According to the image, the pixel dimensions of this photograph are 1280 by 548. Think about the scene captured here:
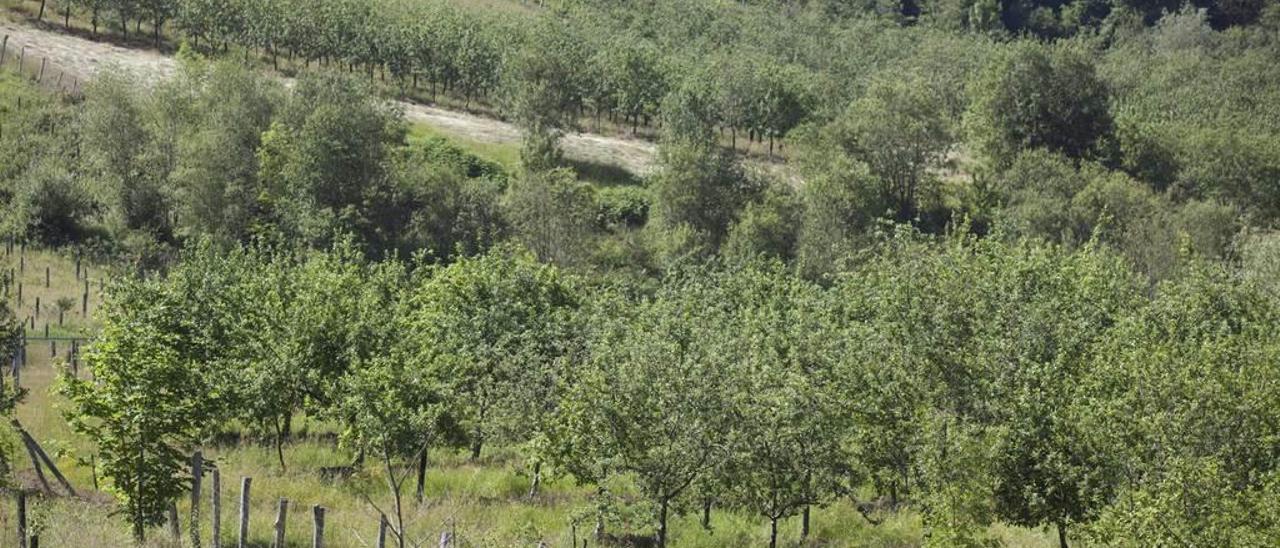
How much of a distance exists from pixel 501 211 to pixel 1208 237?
5316cm

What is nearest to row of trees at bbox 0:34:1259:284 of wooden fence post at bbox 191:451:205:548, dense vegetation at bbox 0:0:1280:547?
dense vegetation at bbox 0:0:1280:547

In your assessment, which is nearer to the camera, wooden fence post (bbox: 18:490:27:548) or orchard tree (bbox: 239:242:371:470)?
wooden fence post (bbox: 18:490:27:548)

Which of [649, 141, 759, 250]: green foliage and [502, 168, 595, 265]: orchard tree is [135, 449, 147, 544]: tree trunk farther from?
[649, 141, 759, 250]: green foliage

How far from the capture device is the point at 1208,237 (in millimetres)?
91750

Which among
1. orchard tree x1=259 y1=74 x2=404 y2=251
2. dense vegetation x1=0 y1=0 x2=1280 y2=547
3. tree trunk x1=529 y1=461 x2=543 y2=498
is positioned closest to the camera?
dense vegetation x1=0 y1=0 x2=1280 y2=547

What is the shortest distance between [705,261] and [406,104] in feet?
136

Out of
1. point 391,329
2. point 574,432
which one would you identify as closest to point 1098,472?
point 574,432

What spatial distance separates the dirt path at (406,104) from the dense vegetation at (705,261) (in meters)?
3.70

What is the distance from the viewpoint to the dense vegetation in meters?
31.0

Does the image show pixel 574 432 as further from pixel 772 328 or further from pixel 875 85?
pixel 875 85

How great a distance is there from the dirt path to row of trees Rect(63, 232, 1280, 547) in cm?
5866

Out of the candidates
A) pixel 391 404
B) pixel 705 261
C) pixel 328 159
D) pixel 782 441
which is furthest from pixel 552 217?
pixel 391 404

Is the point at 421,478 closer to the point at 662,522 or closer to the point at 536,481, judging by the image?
the point at 536,481

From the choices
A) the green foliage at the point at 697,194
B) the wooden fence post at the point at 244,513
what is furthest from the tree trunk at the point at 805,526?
the green foliage at the point at 697,194
